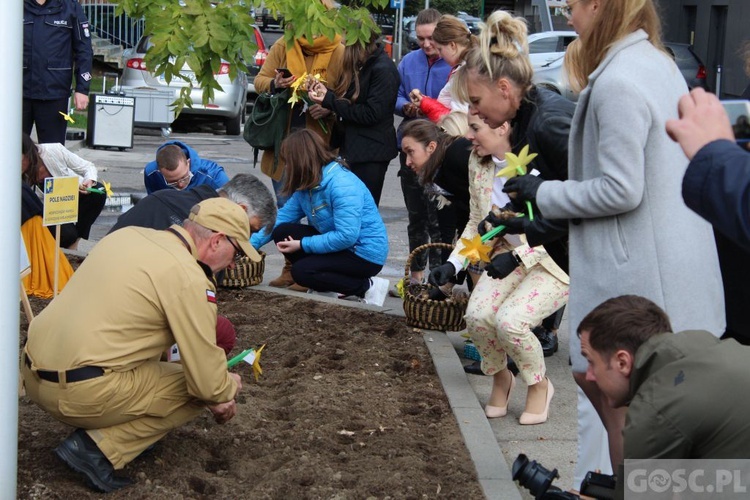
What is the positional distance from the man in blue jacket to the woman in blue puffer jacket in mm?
448

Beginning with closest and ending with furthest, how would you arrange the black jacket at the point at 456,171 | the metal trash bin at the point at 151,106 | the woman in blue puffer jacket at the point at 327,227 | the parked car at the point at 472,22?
the parked car at the point at 472,22 → the black jacket at the point at 456,171 → the woman in blue puffer jacket at the point at 327,227 → the metal trash bin at the point at 151,106

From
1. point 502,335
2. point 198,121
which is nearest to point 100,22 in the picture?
point 198,121

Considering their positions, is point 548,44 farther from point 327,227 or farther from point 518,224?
point 518,224

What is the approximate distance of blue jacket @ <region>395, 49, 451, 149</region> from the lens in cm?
786

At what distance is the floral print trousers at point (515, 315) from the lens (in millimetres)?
4848

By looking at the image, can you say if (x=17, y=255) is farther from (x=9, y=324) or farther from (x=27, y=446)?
(x=27, y=446)

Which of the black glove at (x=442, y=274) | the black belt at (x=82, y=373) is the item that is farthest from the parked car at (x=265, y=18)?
the black belt at (x=82, y=373)

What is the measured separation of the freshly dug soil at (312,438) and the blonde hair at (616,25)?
5.64ft

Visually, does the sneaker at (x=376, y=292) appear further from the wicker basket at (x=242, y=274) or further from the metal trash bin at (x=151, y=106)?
the metal trash bin at (x=151, y=106)

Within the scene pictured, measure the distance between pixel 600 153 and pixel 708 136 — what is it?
109 cm

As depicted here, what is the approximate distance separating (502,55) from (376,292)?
347cm

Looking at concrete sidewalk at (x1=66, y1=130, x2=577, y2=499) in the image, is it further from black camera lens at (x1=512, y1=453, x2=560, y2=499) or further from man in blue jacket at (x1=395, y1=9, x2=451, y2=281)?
black camera lens at (x1=512, y1=453, x2=560, y2=499)

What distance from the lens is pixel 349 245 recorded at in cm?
688

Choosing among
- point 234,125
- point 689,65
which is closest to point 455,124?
point 234,125
